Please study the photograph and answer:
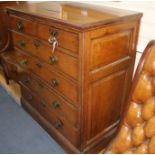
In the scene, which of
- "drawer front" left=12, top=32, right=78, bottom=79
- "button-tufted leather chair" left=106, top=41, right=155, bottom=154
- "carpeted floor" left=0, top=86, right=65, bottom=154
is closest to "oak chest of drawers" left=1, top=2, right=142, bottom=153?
"drawer front" left=12, top=32, right=78, bottom=79

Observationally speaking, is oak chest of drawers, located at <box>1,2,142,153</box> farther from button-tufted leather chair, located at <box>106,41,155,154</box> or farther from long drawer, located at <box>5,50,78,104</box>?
button-tufted leather chair, located at <box>106,41,155,154</box>

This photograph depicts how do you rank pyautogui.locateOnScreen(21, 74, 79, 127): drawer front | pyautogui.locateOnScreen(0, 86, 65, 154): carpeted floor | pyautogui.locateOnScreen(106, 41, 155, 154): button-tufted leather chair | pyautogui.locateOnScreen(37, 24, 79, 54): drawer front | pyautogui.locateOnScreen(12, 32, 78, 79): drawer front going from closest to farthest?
1. pyautogui.locateOnScreen(106, 41, 155, 154): button-tufted leather chair
2. pyautogui.locateOnScreen(37, 24, 79, 54): drawer front
3. pyautogui.locateOnScreen(12, 32, 78, 79): drawer front
4. pyautogui.locateOnScreen(21, 74, 79, 127): drawer front
5. pyautogui.locateOnScreen(0, 86, 65, 154): carpeted floor

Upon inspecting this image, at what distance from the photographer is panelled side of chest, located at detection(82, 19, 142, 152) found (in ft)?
3.97

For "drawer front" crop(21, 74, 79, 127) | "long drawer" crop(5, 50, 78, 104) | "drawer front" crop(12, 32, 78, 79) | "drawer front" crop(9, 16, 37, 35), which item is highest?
"drawer front" crop(9, 16, 37, 35)

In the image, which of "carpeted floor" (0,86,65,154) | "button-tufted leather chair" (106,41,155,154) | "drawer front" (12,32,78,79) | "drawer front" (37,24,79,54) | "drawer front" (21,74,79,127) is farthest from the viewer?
"carpeted floor" (0,86,65,154)

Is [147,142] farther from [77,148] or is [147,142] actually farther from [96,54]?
[77,148]

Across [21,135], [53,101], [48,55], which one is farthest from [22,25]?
[21,135]

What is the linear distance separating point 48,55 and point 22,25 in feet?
1.37

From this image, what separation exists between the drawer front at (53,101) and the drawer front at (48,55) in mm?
261

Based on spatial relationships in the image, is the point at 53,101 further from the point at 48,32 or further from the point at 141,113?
the point at 141,113

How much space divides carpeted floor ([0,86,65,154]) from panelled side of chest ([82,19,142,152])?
0.45m

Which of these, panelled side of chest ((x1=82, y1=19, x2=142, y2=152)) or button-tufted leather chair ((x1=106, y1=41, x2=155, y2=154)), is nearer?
button-tufted leather chair ((x1=106, y1=41, x2=155, y2=154))

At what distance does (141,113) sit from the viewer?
3.22ft

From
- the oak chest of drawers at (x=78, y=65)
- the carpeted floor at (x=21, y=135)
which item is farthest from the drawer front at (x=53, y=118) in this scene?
the carpeted floor at (x=21, y=135)
